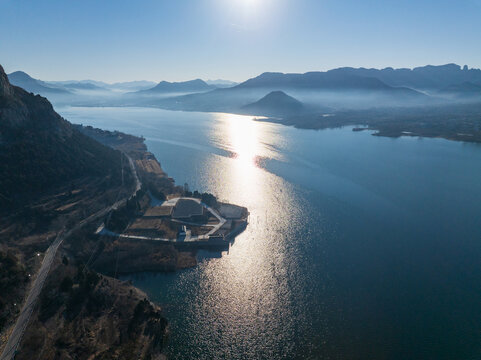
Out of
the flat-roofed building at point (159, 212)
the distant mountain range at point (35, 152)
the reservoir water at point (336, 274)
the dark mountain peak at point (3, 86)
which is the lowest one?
the reservoir water at point (336, 274)

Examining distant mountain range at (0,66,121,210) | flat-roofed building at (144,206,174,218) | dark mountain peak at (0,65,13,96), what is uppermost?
dark mountain peak at (0,65,13,96)

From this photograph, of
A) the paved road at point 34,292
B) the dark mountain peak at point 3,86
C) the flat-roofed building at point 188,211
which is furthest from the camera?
the dark mountain peak at point 3,86

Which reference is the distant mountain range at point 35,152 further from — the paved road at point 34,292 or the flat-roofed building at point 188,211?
the flat-roofed building at point 188,211

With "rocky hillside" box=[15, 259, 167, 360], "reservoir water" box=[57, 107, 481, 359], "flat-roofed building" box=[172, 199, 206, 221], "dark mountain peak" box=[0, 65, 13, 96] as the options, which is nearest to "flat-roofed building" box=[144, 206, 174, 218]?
"flat-roofed building" box=[172, 199, 206, 221]

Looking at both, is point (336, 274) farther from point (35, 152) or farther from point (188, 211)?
point (35, 152)

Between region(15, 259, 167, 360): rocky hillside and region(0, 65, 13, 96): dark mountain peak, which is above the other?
region(0, 65, 13, 96): dark mountain peak

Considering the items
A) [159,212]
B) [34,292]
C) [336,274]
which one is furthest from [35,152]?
[336,274]

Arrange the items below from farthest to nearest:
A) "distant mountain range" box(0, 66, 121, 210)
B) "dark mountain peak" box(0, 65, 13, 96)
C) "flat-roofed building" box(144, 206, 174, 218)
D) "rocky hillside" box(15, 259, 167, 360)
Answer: "dark mountain peak" box(0, 65, 13, 96)
"distant mountain range" box(0, 66, 121, 210)
"flat-roofed building" box(144, 206, 174, 218)
"rocky hillside" box(15, 259, 167, 360)

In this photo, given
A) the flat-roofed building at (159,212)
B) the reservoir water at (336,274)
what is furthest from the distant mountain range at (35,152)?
the reservoir water at (336,274)

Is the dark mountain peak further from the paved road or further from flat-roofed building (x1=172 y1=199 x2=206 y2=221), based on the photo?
flat-roofed building (x1=172 y1=199 x2=206 y2=221)
